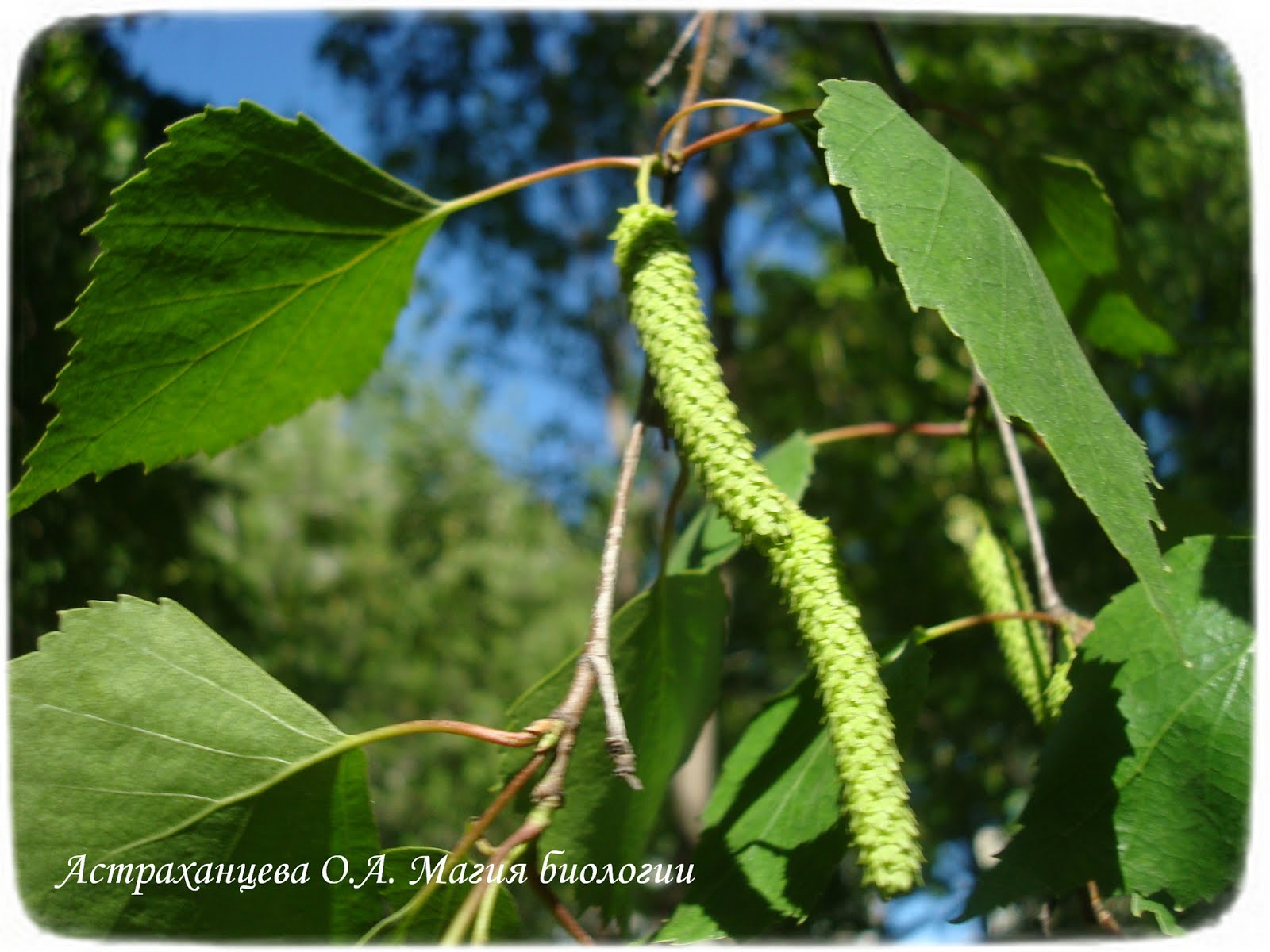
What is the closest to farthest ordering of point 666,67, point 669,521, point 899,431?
point 669,521
point 666,67
point 899,431

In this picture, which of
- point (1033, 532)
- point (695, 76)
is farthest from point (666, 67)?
point (1033, 532)

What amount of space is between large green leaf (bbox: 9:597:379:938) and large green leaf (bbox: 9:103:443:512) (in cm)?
12

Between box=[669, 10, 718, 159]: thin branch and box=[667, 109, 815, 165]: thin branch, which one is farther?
box=[669, 10, 718, 159]: thin branch

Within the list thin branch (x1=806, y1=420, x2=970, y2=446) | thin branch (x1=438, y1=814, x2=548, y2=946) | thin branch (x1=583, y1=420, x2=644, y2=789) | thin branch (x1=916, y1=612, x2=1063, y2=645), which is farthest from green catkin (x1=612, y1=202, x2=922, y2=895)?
thin branch (x1=806, y1=420, x2=970, y2=446)

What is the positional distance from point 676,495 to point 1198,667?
0.39 m

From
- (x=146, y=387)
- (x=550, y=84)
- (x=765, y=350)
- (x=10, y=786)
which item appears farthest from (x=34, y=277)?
(x=550, y=84)

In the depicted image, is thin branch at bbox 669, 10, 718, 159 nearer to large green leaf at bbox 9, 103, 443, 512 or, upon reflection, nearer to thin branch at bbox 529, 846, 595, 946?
large green leaf at bbox 9, 103, 443, 512

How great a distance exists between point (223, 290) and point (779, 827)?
1.85 ft

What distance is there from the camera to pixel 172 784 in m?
0.63

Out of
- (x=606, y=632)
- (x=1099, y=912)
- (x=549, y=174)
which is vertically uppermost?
(x=549, y=174)

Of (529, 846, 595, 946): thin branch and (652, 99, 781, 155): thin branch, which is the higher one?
(652, 99, 781, 155): thin branch

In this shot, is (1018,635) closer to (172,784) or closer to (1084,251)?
(1084,251)

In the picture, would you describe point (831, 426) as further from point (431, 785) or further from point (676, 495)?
point (431, 785)

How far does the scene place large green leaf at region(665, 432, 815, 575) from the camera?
0.96 metres
